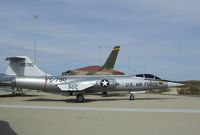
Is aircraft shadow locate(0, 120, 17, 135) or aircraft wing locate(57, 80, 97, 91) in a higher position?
aircraft wing locate(57, 80, 97, 91)

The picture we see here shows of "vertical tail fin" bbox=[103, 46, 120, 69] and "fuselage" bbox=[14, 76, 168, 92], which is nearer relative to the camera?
"fuselage" bbox=[14, 76, 168, 92]

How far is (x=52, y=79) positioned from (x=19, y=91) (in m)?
9.46

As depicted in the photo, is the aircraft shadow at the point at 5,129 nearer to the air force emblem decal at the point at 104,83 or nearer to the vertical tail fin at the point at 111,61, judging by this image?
the air force emblem decal at the point at 104,83

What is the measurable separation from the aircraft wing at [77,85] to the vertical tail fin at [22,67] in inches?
104

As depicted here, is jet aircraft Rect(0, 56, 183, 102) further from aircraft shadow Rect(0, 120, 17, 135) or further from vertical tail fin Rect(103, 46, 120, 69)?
aircraft shadow Rect(0, 120, 17, 135)

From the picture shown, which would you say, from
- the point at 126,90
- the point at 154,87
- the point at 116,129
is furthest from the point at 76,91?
the point at 116,129

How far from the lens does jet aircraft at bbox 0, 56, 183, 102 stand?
22.5m

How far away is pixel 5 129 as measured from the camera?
30.4 ft

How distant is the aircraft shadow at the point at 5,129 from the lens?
859cm

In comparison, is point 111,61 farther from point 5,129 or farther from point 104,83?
point 5,129

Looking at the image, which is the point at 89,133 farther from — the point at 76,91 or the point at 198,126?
the point at 76,91

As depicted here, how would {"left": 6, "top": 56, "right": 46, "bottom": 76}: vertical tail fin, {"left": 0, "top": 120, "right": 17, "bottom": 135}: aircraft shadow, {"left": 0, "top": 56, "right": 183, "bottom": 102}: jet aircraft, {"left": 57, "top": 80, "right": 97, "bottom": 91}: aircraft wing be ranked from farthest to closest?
{"left": 6, "top": 56, "right": 46, "bottom": 76}: vertical tail fin → {"left": 0, "top": 56, "right": 183, "bottom": 102}: jet aircraft → {"left": 57, "top": 80, "right": 97, "bottom": 91}: aircraft wing → {"left": 0, "top": 120, "right": 17, "bottom": 135}: aircraft shadow

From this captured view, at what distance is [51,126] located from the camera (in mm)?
10078

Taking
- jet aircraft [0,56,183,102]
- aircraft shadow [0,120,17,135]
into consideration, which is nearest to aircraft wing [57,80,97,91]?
jet aircraft [0,56,183,102]
